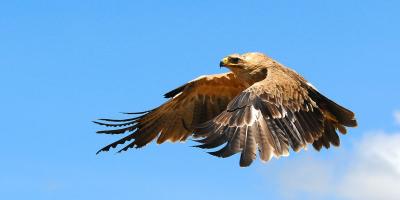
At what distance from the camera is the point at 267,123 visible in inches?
606

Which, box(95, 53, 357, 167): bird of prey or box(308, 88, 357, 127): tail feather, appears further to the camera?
box(308, 88, 357, 127): tail feather

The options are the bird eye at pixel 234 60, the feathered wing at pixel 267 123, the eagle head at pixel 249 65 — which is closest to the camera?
the feathered wing at pixel 267 123

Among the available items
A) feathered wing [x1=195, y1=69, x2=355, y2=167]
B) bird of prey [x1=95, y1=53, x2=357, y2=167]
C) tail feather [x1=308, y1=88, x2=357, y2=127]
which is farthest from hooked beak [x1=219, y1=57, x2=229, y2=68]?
tail feather [x1=308, y1=88, x2=357, y2=127]

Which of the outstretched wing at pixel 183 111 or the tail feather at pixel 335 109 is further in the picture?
the outstretched wing at pixel 183 111

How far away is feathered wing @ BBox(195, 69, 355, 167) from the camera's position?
48.3 feet

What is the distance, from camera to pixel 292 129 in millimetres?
15703

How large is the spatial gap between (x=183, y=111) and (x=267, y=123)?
4.68 metres

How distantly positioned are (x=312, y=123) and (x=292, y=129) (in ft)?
2.98

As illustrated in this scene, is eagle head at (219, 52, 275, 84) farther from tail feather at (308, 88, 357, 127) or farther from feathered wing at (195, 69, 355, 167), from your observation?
tail feather at (308, 88, 357, 127)

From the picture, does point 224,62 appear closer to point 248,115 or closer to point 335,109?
point 335,109

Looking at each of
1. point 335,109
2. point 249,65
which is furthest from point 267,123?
point 249,65

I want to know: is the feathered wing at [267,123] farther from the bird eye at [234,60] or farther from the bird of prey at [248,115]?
the bird eye at [234,60]

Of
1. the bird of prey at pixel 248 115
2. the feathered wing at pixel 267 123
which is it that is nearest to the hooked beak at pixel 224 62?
the bird of prey at pixel 248 115

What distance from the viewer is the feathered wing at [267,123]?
14.7 metres
